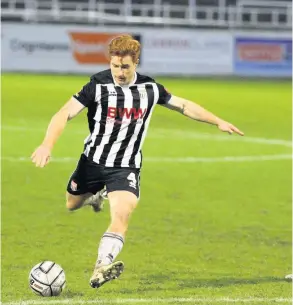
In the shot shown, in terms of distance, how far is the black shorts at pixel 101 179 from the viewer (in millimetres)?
9602

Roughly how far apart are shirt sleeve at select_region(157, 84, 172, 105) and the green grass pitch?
1.64 metres

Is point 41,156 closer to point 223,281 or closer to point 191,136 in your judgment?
point 223,281

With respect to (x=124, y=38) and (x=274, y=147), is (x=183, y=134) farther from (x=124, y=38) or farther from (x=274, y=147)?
(x=124, y=38)

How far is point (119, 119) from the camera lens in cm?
963

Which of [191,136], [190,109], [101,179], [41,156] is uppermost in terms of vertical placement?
[190,109]

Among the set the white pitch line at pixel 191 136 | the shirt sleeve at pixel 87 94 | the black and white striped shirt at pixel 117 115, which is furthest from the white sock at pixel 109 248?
the white pitch line at pixel 191 136

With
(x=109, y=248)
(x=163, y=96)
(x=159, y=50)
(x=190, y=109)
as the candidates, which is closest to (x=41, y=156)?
(x=109, y=248)

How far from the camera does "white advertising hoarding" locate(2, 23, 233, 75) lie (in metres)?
36.4

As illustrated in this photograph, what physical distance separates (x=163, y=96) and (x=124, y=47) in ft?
2.83

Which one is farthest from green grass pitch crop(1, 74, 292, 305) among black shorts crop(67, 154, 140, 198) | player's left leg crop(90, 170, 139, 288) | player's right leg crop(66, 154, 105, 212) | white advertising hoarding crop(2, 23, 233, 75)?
white advertising hoarding crop(2, 23, 233, 75)

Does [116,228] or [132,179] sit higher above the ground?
[132,179]

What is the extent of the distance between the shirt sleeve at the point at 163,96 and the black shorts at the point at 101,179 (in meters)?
0.66

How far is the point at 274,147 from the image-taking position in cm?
2148

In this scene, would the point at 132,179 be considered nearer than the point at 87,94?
No
